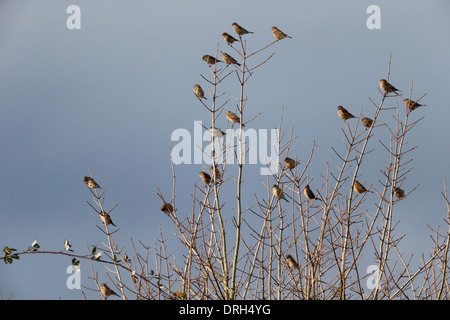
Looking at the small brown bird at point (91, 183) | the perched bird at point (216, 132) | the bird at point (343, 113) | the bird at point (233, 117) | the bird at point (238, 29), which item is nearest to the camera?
the perched bird at point (216, 132)

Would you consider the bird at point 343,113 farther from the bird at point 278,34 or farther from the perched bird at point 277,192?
→ the perched bird at point 277,192

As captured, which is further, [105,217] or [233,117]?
[233,117]

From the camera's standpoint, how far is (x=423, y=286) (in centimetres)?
661

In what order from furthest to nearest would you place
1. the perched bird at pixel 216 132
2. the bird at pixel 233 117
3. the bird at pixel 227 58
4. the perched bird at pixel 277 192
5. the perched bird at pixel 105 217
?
1. the bird at pixel 227 58
2. the bird at pixel 233 117
3. the perched bird at pixel 105 217
4. the perched bird at pixel 216 132
5. the perched bird at pixel 277 192

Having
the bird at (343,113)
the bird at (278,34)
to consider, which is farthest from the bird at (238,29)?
the bird at (343,113)

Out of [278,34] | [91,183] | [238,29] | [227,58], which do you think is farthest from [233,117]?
[91,183]

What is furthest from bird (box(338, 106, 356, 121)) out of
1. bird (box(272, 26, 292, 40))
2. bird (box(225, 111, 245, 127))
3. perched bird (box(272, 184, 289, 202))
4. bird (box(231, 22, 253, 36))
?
perched bird (box(272, 184, 289, 202))

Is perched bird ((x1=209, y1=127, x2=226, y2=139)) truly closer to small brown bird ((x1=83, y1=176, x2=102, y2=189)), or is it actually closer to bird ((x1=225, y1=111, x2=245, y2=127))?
bird ((x1=225, y1=111, x2=245, y2=127))

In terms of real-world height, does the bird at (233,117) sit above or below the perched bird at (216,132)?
above

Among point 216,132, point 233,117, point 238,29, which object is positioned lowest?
point 216,132

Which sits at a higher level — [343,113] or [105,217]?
[343,113]

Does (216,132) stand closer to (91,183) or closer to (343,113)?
(91,183)

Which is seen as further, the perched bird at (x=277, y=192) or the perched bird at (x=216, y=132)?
the perched bird at (x=216, y=132)
